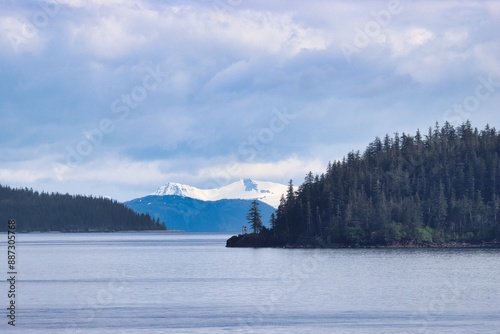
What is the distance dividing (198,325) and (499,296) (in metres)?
35.9

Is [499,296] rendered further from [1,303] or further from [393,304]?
[1,303]

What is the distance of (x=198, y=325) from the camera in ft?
243

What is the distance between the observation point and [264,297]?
97000mm

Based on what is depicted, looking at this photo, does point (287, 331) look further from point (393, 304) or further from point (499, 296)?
point (499, 296)

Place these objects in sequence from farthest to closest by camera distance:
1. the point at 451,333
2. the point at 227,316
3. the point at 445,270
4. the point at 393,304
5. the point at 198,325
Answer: the point at 445,270
the point at 393,304
the point at 227,316
the point at 198,325
the point at 451,333

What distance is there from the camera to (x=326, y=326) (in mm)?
73000

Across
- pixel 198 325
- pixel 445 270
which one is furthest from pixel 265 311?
pixel 445 270

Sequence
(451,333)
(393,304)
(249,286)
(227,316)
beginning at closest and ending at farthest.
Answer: (451,333), (227,316), (393,304), (249,286)

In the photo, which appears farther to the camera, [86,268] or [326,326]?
[86,268]

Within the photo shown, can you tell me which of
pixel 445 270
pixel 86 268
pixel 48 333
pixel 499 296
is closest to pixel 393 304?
pixel 499 296

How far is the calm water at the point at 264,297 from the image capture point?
74.2 metres

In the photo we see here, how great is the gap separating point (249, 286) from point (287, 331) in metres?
41.6

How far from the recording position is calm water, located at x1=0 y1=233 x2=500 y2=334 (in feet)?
244

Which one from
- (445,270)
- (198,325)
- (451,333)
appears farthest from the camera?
(445,270)
